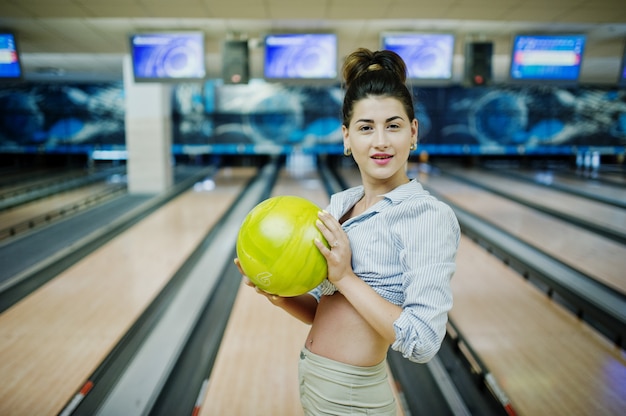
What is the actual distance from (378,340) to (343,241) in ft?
0.85

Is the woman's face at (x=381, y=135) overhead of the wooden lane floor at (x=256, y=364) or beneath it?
overhead

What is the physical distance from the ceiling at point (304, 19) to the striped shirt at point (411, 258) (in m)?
3.77

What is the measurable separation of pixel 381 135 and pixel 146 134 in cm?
729

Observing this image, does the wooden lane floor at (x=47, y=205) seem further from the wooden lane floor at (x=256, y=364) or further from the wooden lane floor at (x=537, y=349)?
the wooden lane floor at (x=537, y=349)

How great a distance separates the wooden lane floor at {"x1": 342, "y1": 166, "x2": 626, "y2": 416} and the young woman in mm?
1684

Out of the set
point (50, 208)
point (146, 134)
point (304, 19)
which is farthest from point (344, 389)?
point (146, 134)

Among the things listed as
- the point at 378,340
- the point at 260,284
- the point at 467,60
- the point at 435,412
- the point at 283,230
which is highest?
the point at 467,60

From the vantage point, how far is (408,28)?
5.30 meters

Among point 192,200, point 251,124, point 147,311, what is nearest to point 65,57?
point 192,200

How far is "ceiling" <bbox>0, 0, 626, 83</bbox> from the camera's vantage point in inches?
169

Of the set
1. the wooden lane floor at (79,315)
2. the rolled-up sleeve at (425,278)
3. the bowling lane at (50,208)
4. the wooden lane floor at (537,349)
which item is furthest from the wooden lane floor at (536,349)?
the bowling lane at (50,208)

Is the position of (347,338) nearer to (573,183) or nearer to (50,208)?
(50,208)

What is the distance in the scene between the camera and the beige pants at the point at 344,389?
980 mm

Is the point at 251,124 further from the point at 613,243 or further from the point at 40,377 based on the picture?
the point at 40,377
